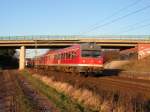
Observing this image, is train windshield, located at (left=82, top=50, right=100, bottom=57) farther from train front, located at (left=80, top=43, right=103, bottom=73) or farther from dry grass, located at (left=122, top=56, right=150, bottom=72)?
dry grass, located at (left=122, top=56, right=150, bottom=72)

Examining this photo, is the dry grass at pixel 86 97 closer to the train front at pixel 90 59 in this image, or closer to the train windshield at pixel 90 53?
the train front at pixel 90 59

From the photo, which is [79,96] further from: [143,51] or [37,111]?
[143,51]

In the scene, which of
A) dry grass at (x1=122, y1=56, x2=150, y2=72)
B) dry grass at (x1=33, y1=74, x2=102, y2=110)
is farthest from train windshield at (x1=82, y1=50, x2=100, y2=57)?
dry grass at (x1=122, y1=56, x2=150, y2=72)

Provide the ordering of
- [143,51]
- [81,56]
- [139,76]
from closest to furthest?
1. [81,56]
2. [139,76]
3. [143,51]

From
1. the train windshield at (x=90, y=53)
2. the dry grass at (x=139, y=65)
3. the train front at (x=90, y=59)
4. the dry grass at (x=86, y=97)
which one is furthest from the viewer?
the dry grass at (x=139, y=65)

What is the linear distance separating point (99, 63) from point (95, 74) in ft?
7.54

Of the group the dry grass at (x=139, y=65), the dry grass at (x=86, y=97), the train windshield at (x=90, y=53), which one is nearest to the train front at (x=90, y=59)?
the train windshield at (x=90, y=53)

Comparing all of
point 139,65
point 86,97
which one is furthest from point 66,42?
point 86,97

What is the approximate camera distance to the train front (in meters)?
41.8

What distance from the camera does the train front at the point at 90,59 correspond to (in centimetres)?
4184

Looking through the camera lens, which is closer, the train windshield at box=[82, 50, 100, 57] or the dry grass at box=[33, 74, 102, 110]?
the dry grass at box=[33, 74, 102, 110]

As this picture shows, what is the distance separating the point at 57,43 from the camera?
281 feet

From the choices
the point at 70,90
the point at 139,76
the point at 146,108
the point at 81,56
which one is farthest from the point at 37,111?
the point at 139,76

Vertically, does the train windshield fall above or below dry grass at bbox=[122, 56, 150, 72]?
above
